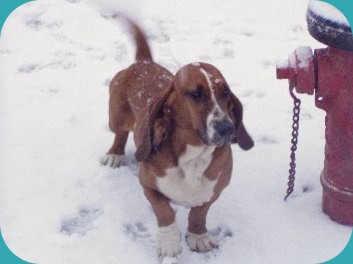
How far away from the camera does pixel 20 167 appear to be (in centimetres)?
354

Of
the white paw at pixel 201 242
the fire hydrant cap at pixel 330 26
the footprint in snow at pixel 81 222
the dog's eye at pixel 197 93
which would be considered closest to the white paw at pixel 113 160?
the footprint in snow at pixel 81 222

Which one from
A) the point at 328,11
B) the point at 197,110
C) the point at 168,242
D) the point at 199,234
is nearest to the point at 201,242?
the point at 199,234

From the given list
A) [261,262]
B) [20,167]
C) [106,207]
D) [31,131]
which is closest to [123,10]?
[31,131]

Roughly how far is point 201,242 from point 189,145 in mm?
561

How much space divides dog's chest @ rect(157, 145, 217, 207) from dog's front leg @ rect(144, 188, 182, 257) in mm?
56

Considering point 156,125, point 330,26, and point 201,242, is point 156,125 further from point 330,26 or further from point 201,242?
point 330,26

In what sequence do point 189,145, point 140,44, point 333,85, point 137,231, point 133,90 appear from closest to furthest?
1. point 189,145
2. point 333,85
3. point 137,231
4. point 133,90
5. point 140,44

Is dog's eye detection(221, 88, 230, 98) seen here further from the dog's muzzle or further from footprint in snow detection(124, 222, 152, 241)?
footprint in snow detection(124, 222, 152, 241)

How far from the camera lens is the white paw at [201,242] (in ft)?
9.65

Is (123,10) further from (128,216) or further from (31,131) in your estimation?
(128,216)

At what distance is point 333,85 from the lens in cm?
283

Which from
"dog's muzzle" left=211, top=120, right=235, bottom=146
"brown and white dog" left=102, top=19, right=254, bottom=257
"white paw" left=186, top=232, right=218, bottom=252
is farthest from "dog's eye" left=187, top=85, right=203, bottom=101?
"white paw" left=186, top=232, right=218, bottom=252

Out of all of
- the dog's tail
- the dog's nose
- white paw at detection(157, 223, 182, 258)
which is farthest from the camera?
the dog's tail

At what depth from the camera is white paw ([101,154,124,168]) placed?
141 inches
